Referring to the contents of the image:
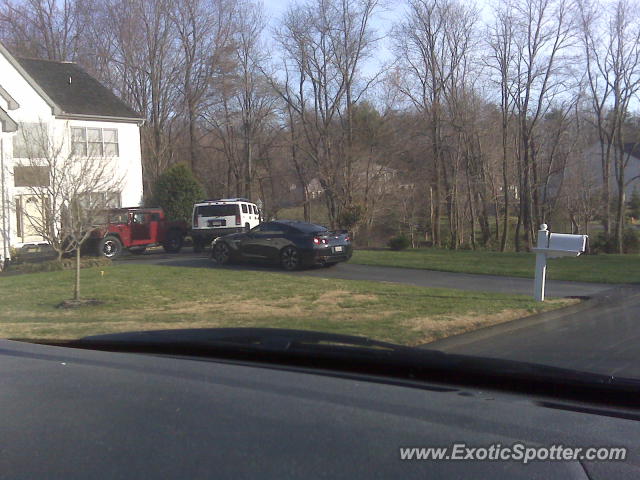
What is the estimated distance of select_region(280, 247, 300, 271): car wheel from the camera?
1788 centimetres

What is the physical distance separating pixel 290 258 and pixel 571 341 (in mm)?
10417

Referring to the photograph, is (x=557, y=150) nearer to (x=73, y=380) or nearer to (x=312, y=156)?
(x=312, y=156)

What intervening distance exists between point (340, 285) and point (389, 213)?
21181 millimetres

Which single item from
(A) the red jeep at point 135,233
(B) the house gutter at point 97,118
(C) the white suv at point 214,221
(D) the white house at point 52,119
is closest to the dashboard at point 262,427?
(D) the white house at point 52,119

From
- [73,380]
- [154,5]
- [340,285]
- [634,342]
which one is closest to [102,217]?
[340,285]

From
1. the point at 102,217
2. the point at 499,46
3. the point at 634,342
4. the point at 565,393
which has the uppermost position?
the point at 499,46

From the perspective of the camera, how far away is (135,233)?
2311 centimetres

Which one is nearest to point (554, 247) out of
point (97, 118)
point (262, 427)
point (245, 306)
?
point (245, 306)

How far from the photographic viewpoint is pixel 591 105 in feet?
116

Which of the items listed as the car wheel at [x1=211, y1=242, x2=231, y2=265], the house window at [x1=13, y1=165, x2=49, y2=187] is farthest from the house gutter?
the car wheel at [x1=211, y1=242, x2=231, y2=265]

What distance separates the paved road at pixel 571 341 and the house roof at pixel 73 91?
22.4 meters

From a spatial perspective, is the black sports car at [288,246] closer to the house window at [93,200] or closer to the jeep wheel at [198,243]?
the jeep wheel at [198,243]

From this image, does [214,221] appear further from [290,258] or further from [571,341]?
[571,341]

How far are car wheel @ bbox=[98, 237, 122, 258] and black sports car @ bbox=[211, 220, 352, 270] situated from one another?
477 centimetres
